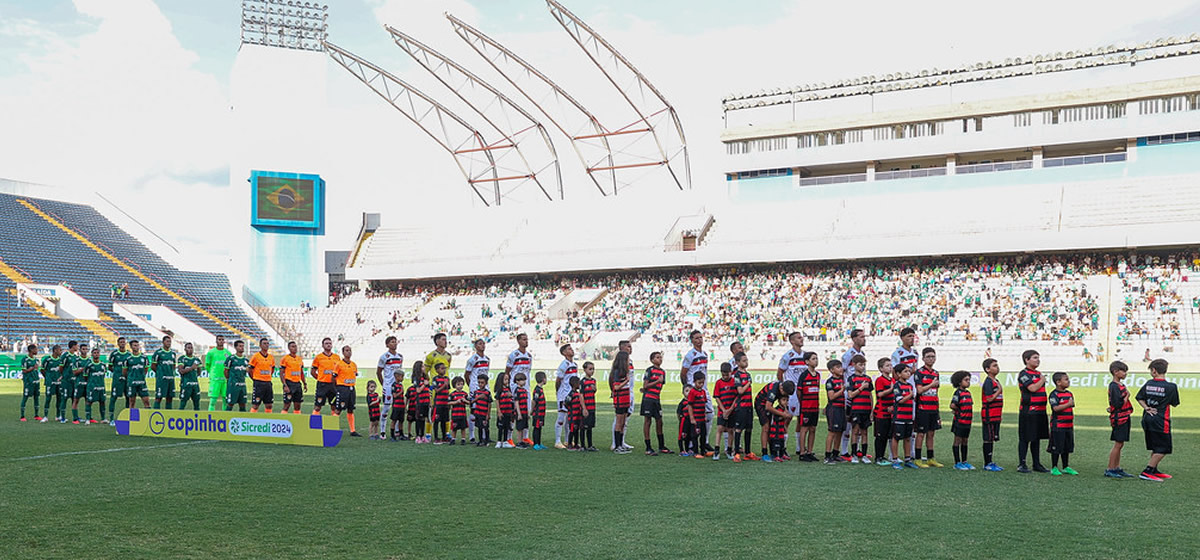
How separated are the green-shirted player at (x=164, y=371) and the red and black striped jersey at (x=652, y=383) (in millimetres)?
9497

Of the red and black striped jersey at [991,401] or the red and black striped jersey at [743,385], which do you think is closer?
the red and black striped jersey at [991,401]

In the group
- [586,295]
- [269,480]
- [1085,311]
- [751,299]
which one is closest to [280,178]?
[586,295]

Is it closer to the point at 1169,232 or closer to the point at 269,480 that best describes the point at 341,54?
the point at 1169,232

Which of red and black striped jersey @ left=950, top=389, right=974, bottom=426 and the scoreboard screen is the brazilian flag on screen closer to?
the scoreboard screen

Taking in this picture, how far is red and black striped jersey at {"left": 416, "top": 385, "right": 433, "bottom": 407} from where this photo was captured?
49.7 feet

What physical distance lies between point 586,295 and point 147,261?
26.2 m

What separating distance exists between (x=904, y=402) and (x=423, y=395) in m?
7.33

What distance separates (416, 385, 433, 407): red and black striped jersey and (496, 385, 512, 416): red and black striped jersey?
1307 millimetres

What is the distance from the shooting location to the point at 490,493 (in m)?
10.0

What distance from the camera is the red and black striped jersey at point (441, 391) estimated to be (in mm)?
15039

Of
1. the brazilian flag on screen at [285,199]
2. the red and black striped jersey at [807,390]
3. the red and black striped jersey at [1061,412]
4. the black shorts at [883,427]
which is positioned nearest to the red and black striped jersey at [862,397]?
the black shorts at [883,427]

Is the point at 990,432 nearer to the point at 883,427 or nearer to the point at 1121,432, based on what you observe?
the point at 883,427

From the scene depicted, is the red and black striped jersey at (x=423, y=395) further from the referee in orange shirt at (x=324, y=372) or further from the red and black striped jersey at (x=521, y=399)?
the referee in orange shirt at (x=324, y=372)

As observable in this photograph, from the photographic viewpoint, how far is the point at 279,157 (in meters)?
58.5
